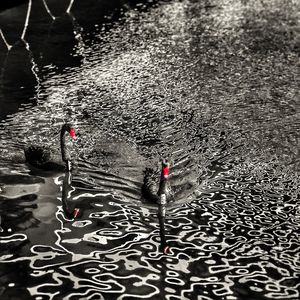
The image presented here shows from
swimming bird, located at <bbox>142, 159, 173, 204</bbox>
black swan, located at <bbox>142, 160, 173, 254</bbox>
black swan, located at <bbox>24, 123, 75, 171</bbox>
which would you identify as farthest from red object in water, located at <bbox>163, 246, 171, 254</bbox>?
black swan, located at <bbox>24, 123, 75, 171</bbox>

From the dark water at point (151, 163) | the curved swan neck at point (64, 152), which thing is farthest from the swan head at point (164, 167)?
the curved swan neck at point (64, 152)

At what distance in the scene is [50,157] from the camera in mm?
15617

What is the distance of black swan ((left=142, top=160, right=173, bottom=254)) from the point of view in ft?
40.7

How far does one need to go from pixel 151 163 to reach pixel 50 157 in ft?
9.51

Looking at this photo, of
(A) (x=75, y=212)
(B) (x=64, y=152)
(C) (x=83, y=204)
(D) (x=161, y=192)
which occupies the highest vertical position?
(B) (x=64, y=152)

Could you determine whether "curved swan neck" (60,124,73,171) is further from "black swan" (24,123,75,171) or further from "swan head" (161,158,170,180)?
"swan head" (161,158,170,180)

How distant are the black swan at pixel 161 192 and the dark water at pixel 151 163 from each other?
0.16 meters

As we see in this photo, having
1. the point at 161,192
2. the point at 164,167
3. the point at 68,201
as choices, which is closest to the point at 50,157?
the point at 68,201

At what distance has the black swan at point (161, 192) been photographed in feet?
40.7

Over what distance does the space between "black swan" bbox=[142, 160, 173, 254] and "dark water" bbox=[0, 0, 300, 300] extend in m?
0.16

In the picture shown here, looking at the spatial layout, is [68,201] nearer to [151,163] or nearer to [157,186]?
[157,186]

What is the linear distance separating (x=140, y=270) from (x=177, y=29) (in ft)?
71.9

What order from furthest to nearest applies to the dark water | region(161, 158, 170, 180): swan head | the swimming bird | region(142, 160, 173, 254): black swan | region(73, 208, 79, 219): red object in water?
region(73, 208, 79, 219): red object in water → the swimming bird → region(161, 158, 170, 180): swan head → region(142, 160, 173, 254): black swan → the dark water

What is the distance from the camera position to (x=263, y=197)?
541 inches
